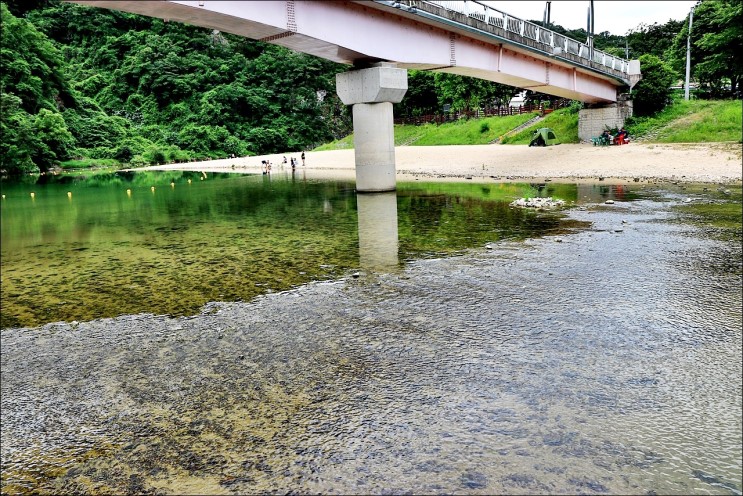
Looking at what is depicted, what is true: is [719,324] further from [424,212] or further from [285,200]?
[285,200]

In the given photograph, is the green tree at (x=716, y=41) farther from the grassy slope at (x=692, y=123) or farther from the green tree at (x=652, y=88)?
the grassy slope at (x=692, y=123)

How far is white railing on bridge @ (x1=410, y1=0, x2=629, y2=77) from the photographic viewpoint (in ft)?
85.0

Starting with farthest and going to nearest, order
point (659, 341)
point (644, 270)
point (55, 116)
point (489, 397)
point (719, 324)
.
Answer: point (55, 116)
point (644, 270)
point (719, 324)
point (659, 341)
point (489, 397)

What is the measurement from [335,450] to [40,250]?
12.7 meters

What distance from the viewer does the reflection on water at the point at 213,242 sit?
970 centimetres

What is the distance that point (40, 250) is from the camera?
14.2 metres

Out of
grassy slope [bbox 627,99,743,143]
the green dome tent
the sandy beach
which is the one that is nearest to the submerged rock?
the sandy beach

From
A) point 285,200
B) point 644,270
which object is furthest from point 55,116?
point 644,270

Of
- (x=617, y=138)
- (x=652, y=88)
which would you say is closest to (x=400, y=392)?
(x=617, y=138)

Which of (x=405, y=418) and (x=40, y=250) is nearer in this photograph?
(x=405, y=418)

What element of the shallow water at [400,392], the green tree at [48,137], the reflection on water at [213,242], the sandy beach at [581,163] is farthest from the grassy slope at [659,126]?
the green tree at [48,137]

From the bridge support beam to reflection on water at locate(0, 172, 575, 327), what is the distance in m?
17.8

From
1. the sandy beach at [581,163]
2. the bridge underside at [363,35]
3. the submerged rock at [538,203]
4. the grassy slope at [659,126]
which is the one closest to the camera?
the bridge underside at [363,35]

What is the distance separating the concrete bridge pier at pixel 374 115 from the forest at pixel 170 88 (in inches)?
1539
